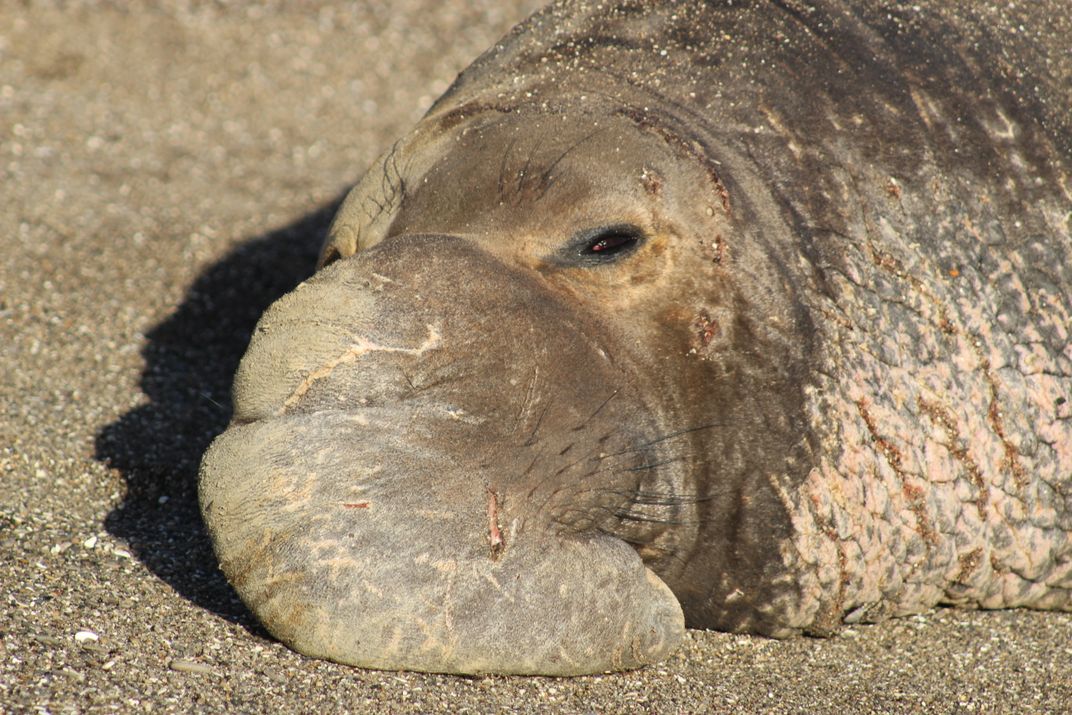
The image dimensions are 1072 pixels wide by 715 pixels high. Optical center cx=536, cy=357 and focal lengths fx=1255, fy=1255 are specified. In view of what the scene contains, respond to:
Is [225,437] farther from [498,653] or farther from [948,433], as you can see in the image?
[948,433]

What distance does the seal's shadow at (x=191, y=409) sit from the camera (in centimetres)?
257

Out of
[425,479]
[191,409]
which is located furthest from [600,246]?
[191,409]

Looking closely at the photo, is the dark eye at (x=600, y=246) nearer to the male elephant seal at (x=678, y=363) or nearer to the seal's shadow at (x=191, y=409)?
the male elephant seal at (x=678, y=363)

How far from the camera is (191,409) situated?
11.2 ft

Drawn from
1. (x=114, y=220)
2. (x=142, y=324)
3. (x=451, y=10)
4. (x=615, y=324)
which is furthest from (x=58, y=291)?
(x=451, y=10)

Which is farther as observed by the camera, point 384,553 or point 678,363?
point 678,363

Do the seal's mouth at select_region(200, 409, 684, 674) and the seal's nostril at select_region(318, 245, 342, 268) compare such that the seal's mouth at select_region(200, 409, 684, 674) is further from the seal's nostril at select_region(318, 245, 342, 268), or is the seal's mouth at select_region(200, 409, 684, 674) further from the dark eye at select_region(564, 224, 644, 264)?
the seal's nostril at select_region(318, 245, 342, 268)

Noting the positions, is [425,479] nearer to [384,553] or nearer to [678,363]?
[384,553]

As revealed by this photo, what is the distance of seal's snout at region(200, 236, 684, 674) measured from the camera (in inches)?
82.9

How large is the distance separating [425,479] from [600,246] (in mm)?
587

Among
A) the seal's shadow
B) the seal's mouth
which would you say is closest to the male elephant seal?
the seal's mouth

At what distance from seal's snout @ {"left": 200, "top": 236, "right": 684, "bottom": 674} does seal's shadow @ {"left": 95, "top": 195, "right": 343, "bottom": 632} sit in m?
0.30

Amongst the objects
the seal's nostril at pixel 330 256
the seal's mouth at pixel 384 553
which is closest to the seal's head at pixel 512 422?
the seal's mouth at pixel 384 553

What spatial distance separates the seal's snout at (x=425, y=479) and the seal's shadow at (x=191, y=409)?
0.30m
